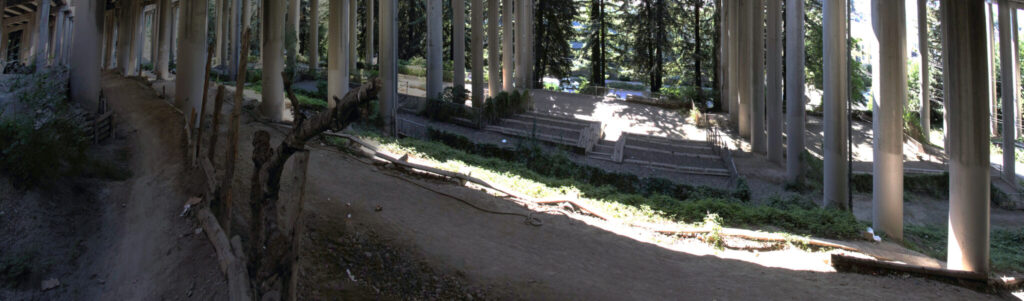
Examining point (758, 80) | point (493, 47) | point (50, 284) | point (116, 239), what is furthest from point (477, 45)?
point (50, 284)

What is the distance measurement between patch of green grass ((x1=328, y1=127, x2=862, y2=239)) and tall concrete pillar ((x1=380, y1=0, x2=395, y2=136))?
2320mm

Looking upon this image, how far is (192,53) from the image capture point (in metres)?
20.0

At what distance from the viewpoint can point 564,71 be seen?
50312 mm

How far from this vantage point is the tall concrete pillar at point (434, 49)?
30375mm

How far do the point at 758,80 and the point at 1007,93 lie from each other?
44.2 feet

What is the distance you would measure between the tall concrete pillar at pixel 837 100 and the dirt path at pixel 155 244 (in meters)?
17.7

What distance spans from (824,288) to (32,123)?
13965 millimetres

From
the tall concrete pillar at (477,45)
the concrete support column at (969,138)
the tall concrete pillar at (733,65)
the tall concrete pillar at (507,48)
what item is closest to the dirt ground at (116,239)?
the concrete support column at (969,138)

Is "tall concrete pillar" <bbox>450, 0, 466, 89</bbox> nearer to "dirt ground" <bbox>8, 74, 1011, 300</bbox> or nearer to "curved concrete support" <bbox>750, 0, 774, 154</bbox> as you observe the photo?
"curved concrete support" <bbox>750, 0, 774, 154</bbox>

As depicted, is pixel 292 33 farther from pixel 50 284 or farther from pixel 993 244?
pixel 993 244

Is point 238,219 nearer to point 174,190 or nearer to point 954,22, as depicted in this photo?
point 174,190

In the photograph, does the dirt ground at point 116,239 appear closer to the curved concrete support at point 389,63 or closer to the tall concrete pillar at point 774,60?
the curved concrete support at point 389,63

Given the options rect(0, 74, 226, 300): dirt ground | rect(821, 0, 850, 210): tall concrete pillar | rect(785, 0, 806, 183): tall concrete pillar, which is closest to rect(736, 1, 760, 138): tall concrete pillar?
rect(785, 0, 806, 183): tall concrete pillar

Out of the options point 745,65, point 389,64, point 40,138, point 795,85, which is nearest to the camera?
point 40,138
